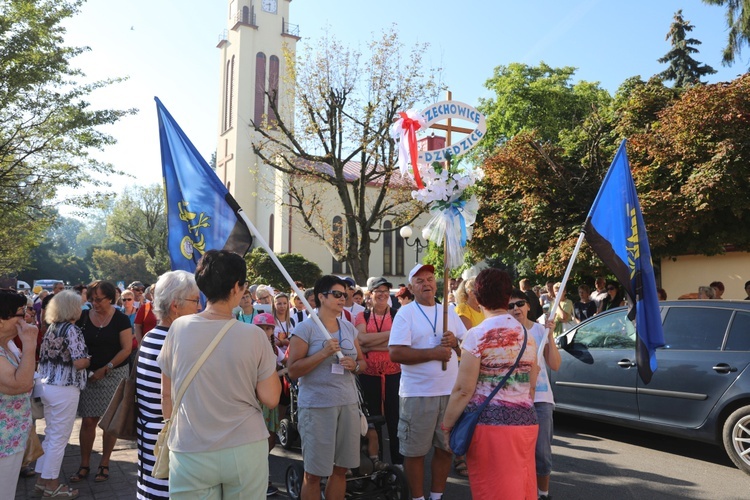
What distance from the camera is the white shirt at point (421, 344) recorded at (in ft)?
16.2

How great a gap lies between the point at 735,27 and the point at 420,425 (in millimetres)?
19323

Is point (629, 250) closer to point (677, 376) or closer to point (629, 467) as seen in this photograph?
point (677, 376)

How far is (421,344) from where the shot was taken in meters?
5.00

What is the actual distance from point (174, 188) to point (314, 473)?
2.36m

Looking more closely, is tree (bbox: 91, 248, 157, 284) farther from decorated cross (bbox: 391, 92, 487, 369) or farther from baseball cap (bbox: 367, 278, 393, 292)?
decorated cross (bbox: 391, 92, 487, 369)

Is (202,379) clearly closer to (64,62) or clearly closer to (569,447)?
(569,447)

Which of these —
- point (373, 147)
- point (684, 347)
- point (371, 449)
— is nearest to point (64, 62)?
point (373, 147)

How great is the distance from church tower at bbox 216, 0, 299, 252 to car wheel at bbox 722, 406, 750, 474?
42.4 meters

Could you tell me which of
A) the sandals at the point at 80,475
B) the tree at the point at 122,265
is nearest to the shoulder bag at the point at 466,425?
the sandals at the point at 80,475

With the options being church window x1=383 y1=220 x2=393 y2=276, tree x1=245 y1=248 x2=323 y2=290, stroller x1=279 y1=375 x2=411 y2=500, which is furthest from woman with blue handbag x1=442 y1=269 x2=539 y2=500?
church window x1=383 y1=220 x2=393 y2=276

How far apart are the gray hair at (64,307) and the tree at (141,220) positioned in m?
59.2

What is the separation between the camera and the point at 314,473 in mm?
4410

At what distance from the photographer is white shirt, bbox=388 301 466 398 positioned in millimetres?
4949

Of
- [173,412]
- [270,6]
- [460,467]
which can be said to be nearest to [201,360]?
[173,412]
